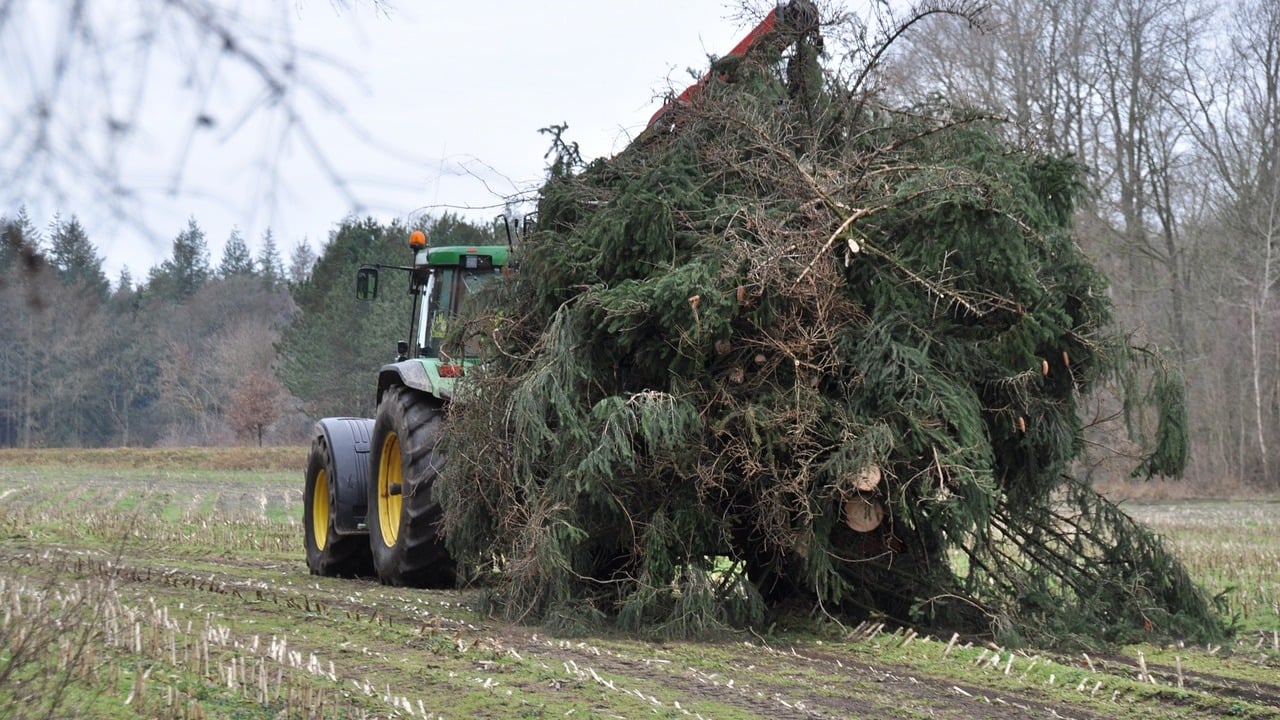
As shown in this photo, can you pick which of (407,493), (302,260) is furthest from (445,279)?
(302,260)

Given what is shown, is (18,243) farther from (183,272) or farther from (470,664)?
(470,664)

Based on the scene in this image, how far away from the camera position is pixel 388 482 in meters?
10.0

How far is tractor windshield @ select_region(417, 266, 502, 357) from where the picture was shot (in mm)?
10648

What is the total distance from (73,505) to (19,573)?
11761 mm

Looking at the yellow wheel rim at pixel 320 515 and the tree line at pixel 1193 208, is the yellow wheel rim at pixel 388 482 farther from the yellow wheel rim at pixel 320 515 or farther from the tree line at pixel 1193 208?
the tree line at pixel 1193 208

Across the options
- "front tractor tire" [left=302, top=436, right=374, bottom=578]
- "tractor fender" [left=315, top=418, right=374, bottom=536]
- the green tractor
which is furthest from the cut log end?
"front tractor tire" [left=302, top=436, right=374, bottom=578]

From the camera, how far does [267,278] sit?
405 centimetres

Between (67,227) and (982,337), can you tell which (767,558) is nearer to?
(982,337)

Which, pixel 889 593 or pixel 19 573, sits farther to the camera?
pixel 19 573

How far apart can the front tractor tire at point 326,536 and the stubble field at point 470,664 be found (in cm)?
79

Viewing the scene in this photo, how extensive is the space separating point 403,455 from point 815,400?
3527 millimetres

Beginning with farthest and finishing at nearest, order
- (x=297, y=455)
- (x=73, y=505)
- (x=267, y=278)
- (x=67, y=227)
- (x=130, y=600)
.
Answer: (x=297, y=455), (x=73, y=505), (x=130, y=600), (x=267, y=278), (x=67, y=227)

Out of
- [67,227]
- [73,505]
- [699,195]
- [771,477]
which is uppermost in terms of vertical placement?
[699,195]

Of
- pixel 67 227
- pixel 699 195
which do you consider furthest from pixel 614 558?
pixel 67 227
